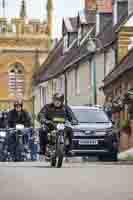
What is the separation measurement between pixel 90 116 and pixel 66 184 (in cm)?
1537

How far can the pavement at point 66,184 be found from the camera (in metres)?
12.7

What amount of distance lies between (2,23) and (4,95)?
25.7 ft

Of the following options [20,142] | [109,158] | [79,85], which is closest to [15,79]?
[79,85]

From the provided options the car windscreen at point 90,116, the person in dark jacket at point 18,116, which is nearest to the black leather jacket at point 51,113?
the person in dark jacket at point 18,116

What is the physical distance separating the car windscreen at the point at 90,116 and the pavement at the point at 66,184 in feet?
34.8

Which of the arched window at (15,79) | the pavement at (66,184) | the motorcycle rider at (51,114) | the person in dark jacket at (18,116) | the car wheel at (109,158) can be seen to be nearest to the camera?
the pavement at (66,184)

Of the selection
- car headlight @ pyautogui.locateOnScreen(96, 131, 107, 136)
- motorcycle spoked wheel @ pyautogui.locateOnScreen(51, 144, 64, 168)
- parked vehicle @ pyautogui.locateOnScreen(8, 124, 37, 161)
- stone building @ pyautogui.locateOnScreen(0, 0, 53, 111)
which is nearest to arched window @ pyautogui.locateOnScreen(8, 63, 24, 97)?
stone building @ pyautogui.locateOnScreen(0, 0, 53, 111)

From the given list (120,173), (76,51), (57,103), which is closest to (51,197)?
(120,173)

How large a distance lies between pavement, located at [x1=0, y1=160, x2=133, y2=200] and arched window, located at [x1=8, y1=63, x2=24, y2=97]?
72652 mm

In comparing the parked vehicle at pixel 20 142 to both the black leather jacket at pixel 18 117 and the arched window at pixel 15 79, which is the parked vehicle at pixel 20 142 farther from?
the arched window at pixel 15 79

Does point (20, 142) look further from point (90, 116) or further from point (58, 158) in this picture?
point (58, 158)

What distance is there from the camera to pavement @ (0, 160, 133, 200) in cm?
1270

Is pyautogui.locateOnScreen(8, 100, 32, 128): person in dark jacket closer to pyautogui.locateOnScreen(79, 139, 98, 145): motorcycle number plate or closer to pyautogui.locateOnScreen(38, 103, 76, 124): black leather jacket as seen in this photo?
pyautogui.locateOnScreen(79, 139, 98, 145): motorcycle number plate

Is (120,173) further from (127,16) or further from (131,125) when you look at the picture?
(127,16)
